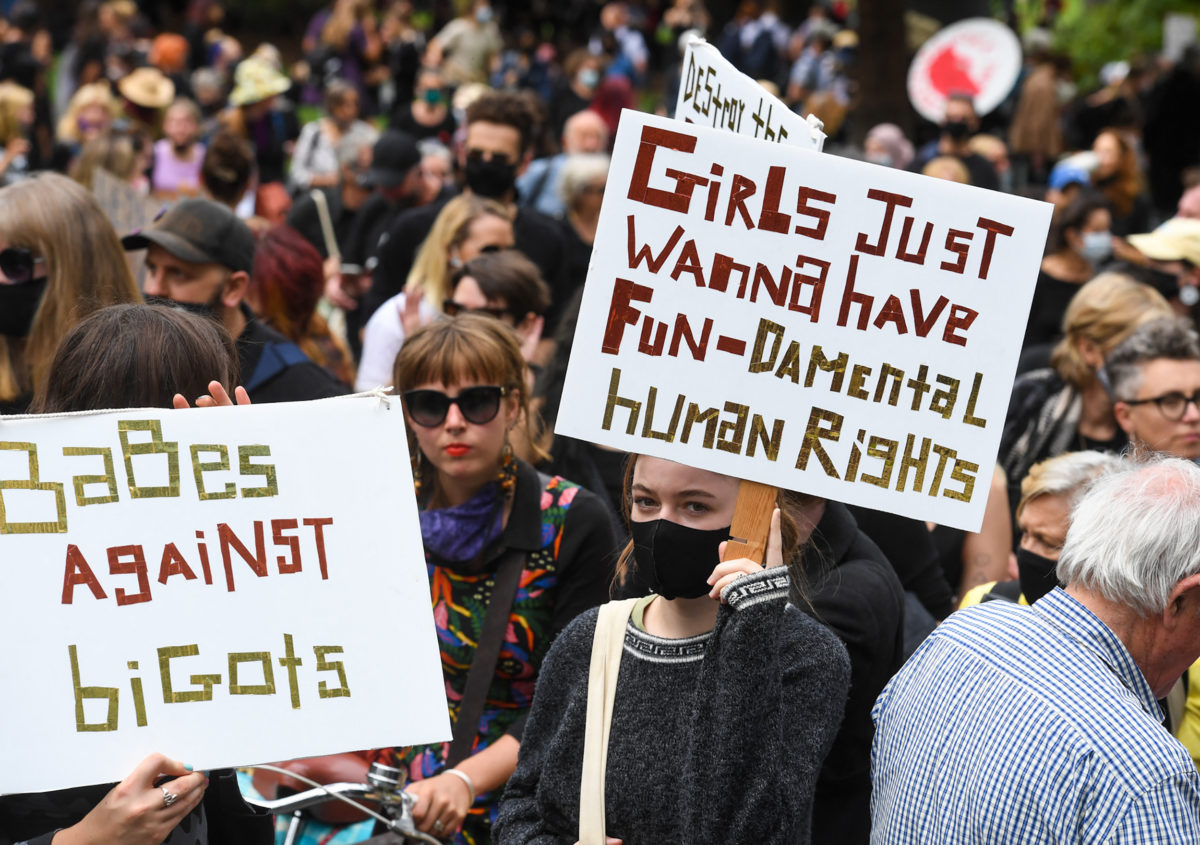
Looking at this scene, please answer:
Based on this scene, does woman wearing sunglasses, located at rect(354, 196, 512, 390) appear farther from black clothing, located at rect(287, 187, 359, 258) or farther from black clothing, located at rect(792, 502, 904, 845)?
black clothing, located at rect(792, 502, 904, 845)

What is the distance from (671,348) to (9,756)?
139 centimetres

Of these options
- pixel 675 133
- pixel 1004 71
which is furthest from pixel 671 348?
pixel 1004 71

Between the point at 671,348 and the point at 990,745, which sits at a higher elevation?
the point at 671,348

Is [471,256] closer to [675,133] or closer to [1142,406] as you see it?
[1142,406]

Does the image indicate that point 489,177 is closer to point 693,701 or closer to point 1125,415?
point 1125,415

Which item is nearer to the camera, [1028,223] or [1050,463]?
[1028,223]

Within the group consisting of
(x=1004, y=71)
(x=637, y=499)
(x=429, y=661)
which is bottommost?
(x=429, y=661)

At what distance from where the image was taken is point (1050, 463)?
4.10m

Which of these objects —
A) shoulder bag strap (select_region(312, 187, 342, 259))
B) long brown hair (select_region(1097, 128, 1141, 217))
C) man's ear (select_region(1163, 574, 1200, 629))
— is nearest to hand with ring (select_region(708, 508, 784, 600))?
man's ear (select_region(1163, 574, 1200, 629))

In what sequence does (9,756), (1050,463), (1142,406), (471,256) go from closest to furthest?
(9,756) < (1050,463) < (1142,406) < (471,256)

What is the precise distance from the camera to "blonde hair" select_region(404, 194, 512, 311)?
6.18 meters

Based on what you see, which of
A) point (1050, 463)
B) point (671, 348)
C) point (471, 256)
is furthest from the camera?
point (471, 256)

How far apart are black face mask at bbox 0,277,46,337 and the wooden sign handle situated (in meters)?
2.44

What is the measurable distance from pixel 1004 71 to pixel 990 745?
1276 cm
